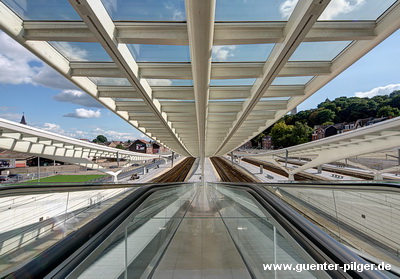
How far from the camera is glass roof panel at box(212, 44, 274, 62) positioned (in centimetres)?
460

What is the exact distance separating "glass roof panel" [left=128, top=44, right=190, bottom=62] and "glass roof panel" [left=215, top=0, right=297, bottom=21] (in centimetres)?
125

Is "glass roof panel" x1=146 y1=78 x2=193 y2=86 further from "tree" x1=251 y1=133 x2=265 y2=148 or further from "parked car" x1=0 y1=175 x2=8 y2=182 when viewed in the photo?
"tree" x1=251 y1=133 x2=265 y2=148

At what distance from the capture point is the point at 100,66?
5113 mm

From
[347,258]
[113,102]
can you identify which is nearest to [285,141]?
[113,102]

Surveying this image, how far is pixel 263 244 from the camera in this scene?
244cm

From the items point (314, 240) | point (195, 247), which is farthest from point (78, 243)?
point (195, 247)

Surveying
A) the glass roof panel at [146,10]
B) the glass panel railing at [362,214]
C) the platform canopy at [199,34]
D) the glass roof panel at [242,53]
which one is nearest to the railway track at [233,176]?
the glass panel railing at [362,214]

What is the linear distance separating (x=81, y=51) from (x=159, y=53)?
185cm

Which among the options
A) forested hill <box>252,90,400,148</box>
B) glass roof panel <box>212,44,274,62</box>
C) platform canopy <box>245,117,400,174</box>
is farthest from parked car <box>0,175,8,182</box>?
forested hill <box>252,90,400,148</box>

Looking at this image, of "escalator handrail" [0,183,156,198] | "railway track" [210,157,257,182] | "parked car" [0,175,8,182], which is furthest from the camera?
"railway track" [210,157,257,182]

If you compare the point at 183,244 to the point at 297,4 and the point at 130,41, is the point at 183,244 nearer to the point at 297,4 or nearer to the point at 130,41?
the point at 130,41

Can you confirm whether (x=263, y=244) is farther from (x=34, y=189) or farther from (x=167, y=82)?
(x=167, y=82)

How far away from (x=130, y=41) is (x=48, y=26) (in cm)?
151

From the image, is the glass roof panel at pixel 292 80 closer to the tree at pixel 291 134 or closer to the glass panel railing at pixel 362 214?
the glass panel railing at pixel 362 214
